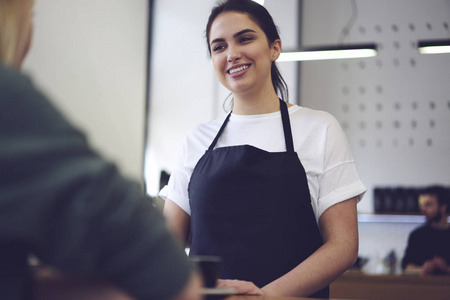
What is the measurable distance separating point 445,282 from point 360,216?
2327 millimetres

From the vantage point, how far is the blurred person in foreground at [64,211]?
44 centimetres

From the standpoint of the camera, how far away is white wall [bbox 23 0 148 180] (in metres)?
4.57

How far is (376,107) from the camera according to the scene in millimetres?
6543

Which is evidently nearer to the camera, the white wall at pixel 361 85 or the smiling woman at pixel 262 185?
the smiling woman at pixel 262 185

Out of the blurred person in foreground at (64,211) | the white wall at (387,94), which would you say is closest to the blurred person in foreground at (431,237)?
the white wall at (387,94)

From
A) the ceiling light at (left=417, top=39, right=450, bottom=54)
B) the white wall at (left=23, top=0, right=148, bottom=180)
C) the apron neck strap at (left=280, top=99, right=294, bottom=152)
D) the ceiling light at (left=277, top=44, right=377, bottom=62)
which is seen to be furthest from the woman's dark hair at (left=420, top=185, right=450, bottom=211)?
the apron neck strap at (left=280, top=99, right=294, bottom=152)

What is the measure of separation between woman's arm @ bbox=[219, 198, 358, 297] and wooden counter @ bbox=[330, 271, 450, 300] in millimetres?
2377

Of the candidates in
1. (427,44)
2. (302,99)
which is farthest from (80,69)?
(427,44)

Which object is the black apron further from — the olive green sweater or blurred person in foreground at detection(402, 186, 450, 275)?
blurred person in foreground at detection(402, 186, 450, 275)

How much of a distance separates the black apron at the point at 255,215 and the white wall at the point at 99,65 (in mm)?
2364

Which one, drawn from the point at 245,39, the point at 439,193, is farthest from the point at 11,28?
the point at 439,193

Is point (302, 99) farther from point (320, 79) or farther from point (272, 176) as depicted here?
point (272, 176)

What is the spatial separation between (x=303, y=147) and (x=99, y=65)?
417 cm

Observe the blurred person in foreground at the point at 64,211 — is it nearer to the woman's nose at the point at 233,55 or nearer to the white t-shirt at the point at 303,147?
the white t-shirt at the point at 303,147
